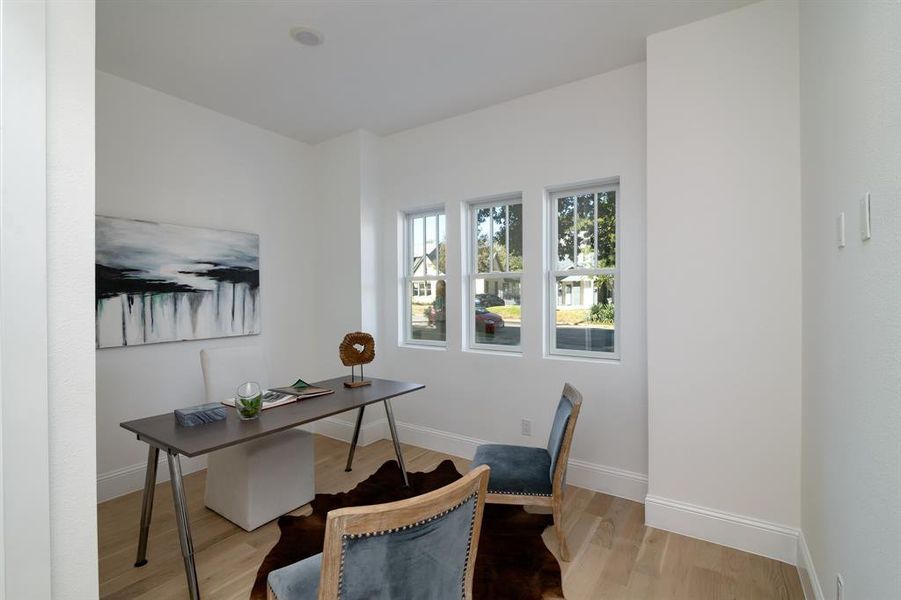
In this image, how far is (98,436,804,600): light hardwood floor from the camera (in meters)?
1.96

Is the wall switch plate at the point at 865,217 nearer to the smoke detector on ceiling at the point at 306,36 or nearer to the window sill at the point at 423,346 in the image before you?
the smoke detector on ceiling at the point at 306,36

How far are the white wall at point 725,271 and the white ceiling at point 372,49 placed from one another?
0.37m

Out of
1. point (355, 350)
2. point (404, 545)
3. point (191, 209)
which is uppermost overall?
point (191, 209)

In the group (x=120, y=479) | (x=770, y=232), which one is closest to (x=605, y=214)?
(x=770, y=232)

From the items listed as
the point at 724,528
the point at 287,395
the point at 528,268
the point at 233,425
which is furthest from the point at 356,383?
the point at 724,528

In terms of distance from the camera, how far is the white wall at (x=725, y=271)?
7.19 feet

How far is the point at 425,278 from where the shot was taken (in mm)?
4047

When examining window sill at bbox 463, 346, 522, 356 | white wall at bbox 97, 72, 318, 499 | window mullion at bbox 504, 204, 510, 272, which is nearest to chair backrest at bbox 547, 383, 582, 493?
window sill at bbox 463, 346, 522, 356

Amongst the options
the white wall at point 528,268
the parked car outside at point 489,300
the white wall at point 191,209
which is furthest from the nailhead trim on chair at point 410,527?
the white wall at point 191,209

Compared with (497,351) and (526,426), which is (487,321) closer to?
(497,351)

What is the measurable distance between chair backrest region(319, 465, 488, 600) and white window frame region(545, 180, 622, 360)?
2.18 m

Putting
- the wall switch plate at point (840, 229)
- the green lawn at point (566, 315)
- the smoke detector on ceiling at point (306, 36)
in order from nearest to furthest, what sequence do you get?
the wall switch plate at point (840, 229)
the smoke detector on ceiling at point (306, 36)
the green lawn at point (566, 315)

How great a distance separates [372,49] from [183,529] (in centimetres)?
289

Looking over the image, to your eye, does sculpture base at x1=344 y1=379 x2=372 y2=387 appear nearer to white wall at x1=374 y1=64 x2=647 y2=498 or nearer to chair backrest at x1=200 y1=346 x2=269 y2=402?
chair backrest at x1=200 y1=346 x2=269 y2=402
